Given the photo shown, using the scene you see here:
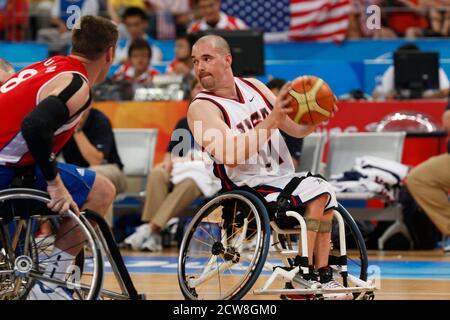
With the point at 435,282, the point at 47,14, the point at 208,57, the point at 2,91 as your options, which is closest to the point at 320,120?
the point at 208,57

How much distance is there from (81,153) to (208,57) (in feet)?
13.5

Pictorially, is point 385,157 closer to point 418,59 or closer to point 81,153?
point 418,59

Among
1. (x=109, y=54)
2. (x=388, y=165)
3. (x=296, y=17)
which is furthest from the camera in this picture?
(x=296, y=17)

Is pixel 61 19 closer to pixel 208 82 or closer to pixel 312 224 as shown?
pixel 208 82

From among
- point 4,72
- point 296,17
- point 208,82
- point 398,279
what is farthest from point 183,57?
point 208,82

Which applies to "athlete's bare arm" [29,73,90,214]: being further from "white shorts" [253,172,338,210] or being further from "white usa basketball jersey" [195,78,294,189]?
"white shorts" [253,172,338,210]

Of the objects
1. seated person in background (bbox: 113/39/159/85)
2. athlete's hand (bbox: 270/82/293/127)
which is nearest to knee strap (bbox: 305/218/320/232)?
athlete's hand (bbox: 270/82/293/127)

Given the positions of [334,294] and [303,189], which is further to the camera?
[303,189]

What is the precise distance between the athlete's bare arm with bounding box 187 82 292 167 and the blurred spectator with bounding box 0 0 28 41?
9662 mm

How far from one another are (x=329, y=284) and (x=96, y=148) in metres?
4.65

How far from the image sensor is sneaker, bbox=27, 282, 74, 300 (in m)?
5.19

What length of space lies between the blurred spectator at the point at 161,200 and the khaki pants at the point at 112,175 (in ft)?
1.06

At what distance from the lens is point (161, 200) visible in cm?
1009

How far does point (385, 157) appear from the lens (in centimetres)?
1019
